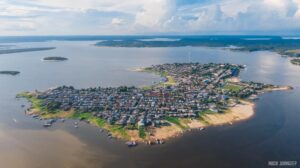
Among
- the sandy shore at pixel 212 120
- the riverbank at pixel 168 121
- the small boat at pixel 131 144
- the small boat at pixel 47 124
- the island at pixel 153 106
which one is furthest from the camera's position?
the small boat at pixel 47 124

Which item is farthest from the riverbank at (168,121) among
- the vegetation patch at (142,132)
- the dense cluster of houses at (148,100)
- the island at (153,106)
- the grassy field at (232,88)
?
the grassy field at (232,88)


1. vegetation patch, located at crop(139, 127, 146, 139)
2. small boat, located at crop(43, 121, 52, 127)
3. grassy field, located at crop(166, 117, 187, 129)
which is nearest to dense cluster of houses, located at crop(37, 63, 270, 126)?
grassy field, located at crop(166, 117, 187, 129)

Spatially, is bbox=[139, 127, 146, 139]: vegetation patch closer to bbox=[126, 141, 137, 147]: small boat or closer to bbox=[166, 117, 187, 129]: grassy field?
bbox=[126, 141, 137, 147]: small boat

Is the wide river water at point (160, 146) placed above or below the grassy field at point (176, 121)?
below

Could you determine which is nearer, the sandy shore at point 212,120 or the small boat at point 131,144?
the small boat at point 131,144

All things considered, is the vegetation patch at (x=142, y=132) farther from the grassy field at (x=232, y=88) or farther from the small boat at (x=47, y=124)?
the grassy field at (x=232, y=88)

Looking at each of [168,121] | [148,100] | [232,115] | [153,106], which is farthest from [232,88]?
[168,121]

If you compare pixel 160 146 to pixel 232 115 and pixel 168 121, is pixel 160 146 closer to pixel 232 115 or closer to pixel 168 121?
pixel 168 121
